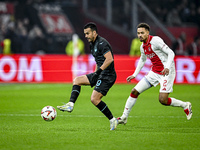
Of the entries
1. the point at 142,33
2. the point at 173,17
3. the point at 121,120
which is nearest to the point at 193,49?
the point at 173,17

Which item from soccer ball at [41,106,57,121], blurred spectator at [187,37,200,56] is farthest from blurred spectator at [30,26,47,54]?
soccer ball at [41,106,57,121]

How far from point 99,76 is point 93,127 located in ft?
3.19

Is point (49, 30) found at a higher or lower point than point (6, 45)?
higher

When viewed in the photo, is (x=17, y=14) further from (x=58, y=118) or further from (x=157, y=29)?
(x=58, y=118)

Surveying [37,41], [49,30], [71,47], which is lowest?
[71,47]

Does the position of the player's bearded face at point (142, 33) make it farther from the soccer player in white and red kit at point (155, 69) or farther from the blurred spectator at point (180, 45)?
the blurred spectator at point (180, 45)

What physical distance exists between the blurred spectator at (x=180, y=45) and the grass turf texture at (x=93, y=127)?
8.31 meters

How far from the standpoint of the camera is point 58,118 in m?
9.43

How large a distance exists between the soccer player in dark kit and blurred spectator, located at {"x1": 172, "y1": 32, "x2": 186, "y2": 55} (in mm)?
14504

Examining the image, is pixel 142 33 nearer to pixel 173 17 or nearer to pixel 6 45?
pixel 6 45

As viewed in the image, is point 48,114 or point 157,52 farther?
point 157,52

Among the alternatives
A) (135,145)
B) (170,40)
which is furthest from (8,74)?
(135,145)

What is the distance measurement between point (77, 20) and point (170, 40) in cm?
581

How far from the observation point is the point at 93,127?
810cm
